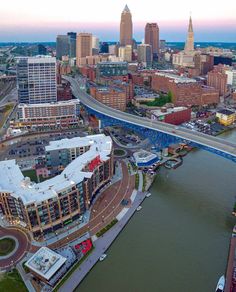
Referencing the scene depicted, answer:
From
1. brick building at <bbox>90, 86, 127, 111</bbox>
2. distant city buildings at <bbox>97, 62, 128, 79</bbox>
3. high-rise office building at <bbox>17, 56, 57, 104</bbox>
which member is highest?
distant city buildings at <bbox>97, 62, 128, 79</bbox>

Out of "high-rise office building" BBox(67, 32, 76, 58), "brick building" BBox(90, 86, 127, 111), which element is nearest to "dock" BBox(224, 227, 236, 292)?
"brick building" BBox(90, 86, 127, 111)

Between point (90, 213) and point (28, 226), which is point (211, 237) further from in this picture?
point (28, 226)

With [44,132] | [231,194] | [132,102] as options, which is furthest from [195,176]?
[132,102]

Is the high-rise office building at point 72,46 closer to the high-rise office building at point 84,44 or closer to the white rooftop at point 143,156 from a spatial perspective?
the high-rise office building at point 84,44

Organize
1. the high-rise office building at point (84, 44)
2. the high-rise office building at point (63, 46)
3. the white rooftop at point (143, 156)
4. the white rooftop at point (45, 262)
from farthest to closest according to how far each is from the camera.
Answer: the high-rise office building at point (63, 46) < the high-rise office building at point (84, 44) < the white rooftop at point (143, 156) < the white rooftop at point (45, 262)

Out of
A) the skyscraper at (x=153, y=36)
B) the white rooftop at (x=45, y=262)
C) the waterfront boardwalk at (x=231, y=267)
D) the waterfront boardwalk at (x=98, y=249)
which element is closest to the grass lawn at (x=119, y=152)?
the waterfront boardwalk at (x=98, y=249)

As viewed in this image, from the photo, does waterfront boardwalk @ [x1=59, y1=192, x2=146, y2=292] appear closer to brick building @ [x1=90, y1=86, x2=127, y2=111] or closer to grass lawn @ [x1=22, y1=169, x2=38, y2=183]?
grass lawn @ [x1=22, y1=169, x2=38, y2=183]

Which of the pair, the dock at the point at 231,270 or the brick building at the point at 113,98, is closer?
the dock at the point at 231,270
